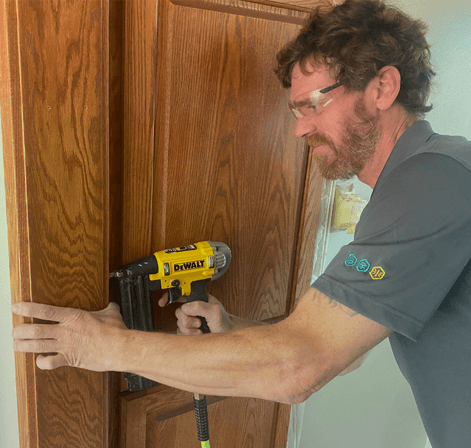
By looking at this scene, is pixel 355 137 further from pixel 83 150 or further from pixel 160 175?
pixel 83 150

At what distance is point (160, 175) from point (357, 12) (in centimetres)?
63

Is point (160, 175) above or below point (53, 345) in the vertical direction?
above

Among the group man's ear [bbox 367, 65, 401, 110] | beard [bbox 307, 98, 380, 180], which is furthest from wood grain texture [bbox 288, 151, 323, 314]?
man's ear [bbox 367, 65, 401, 110]

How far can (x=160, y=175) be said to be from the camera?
970 millimetres

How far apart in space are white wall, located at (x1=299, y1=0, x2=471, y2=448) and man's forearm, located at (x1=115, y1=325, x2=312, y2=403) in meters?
0.79

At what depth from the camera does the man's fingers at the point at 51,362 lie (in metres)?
0.78

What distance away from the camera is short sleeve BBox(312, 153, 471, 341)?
2.34 ft

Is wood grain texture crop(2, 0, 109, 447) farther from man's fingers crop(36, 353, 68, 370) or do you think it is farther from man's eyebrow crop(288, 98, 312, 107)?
man's eyebrow crop(288, 98, 312, 107)

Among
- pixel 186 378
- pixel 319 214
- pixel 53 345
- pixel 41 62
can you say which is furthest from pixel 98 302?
pixel 319 214

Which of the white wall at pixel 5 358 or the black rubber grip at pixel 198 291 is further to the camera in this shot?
the black rubber grip at pixel 198 291

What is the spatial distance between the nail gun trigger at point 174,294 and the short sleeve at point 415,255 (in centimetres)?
38

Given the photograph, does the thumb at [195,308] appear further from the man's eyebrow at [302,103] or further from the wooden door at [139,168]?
the man's eyebrow at [302,103]

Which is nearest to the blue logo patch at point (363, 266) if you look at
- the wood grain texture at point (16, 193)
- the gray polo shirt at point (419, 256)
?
the gray polo shirt at point (419, 256)

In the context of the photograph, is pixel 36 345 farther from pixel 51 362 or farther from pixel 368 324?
pixel 368 324
